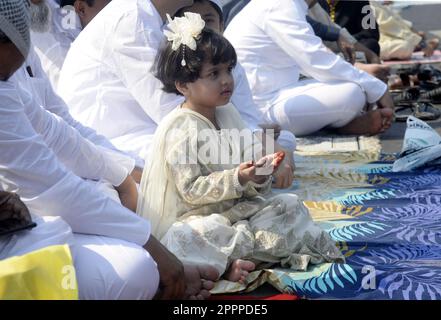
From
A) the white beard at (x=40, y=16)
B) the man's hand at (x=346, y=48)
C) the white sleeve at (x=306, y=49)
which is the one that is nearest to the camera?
the white beard at (x=40, y=16)

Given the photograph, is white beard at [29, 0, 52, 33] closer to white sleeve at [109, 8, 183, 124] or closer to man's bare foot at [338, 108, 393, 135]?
white sleeve at [109, 8, 183, 124]

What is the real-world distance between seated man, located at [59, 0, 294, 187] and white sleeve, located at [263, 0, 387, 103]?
1.38m

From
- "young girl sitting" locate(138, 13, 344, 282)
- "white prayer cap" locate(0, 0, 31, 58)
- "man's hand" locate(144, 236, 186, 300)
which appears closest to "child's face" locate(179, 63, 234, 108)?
"young girl sitting" locate(138, 13, 344, 282)

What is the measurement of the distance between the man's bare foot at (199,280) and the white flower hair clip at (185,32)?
2.57 feet

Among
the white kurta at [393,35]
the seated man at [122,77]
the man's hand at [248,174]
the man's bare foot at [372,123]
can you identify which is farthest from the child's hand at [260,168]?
the white kurta at [393,35]

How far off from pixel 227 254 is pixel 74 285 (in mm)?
736

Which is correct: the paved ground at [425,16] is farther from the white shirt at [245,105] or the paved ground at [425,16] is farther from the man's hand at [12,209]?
the man's hand at [12,209]

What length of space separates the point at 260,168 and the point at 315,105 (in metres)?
2.50

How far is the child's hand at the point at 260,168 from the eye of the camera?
2.72 meters

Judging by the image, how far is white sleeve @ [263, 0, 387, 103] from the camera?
507 cm

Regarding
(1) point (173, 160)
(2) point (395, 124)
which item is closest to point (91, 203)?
(1) point (173, 160)

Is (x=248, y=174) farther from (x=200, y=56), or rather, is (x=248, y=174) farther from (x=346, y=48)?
(x=346, y=48)

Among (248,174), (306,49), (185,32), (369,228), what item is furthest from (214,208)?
(306,49)

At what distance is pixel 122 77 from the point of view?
12.4 feet
